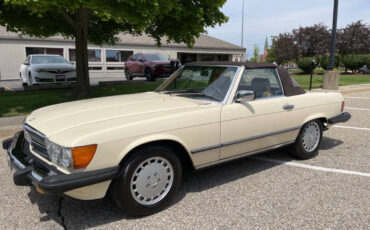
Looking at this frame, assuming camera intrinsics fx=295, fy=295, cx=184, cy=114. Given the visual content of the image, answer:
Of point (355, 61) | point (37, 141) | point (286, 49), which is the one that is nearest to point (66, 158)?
point (37, 141)

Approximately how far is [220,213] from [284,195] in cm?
87

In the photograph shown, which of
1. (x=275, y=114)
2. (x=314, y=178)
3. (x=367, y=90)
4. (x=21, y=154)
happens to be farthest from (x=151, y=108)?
(x=367, y=90)

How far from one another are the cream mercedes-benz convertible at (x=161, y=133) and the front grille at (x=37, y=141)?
0.01m

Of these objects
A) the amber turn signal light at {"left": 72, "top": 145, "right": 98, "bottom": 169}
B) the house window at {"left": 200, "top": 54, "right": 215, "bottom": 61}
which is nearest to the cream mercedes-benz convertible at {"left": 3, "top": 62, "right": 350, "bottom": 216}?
→ the amber turn signal light at {"left": 72, "top": 145, "right": 98, "bottom": 169}

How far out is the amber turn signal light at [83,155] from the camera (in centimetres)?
246

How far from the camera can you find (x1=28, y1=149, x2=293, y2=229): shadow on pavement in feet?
9.32

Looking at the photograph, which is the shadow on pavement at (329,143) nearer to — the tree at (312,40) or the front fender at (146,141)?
the front fender at (146,141)

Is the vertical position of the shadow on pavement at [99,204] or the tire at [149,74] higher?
the tire at [149,74]

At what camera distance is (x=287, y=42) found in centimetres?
2852

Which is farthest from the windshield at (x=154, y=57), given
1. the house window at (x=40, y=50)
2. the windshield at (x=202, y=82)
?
the windshield at (x=202, y=82)

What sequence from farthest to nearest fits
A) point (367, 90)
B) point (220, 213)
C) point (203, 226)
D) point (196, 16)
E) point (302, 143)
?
point (367, 90)
point (196, 16)
point (302, 143)
point (220, 213)
point (203, 226)

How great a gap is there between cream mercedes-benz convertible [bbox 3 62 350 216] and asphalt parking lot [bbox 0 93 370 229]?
0.98 ft

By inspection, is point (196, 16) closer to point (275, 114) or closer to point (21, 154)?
point (275, 114)

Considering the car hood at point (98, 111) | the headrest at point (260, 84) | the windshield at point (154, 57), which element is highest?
the windshield at point (154, 57)
